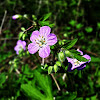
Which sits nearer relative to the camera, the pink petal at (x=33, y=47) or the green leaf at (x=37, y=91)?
the pink petal at (x=33, y=47)

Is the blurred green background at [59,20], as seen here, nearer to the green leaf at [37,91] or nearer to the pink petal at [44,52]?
the green leaf at [37,91]

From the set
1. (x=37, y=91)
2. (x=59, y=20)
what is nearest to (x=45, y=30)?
(x=37, y=91)

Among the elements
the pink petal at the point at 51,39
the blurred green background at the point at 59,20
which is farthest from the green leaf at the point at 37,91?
the blurred green background at the point at 59,20

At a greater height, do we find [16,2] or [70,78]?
[16,2]

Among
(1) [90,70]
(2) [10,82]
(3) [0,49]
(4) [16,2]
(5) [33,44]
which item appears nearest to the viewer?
(5) [33,44]

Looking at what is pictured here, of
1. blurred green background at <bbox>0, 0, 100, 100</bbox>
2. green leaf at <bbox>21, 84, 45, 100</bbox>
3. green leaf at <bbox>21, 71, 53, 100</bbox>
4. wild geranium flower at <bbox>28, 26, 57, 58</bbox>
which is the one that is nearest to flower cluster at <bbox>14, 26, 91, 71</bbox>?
wild geranium flower at <bbox>28, 26, 57, 58</bbox>

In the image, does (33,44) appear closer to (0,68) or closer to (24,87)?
(24,87)

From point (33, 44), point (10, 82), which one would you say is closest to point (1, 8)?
point (10, 82)

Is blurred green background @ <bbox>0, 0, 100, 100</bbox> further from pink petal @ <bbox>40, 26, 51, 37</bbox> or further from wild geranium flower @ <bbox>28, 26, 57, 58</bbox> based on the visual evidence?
pink petal @ <bbox>40, 26, 51, 37</bbox>

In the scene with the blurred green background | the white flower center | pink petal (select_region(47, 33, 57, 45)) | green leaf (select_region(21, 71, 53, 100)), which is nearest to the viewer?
pink petal (select_region(47, 33, 57, 45))
